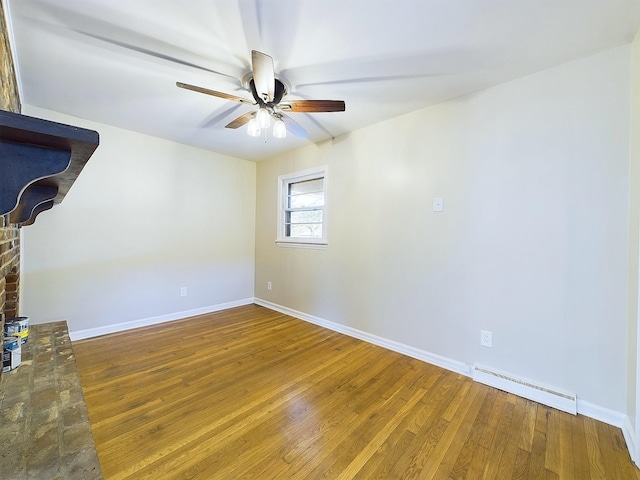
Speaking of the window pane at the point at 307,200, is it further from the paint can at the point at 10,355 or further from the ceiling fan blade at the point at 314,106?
the paint can at the point at 10,355

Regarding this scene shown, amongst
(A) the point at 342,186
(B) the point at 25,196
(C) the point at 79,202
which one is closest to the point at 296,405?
(B) the point at 25,196

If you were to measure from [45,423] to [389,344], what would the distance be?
8.15 feet

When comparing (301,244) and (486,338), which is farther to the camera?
(301,244)

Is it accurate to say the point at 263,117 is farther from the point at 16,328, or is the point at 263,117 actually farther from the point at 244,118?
the point at 16,328

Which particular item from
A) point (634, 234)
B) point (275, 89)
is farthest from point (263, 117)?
point (634, 234)

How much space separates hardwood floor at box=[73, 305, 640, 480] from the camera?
1.34 meters

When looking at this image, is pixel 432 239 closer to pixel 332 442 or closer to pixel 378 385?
pixel 378 385

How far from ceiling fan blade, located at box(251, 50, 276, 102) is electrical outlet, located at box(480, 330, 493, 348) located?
239cm

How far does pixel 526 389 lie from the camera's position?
1.93 meters

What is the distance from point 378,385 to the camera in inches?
81.8

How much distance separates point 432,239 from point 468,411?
4.33 ft

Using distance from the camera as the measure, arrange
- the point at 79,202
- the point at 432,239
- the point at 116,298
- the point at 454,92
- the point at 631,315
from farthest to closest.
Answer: the point at 116,298 → the point at 79,202 → the point at 432,239 → the point at 454,92 → the point at 631,315

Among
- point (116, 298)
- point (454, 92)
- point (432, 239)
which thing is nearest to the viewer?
point (454, 92)

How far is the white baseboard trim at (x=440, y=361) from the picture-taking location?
1.60m
